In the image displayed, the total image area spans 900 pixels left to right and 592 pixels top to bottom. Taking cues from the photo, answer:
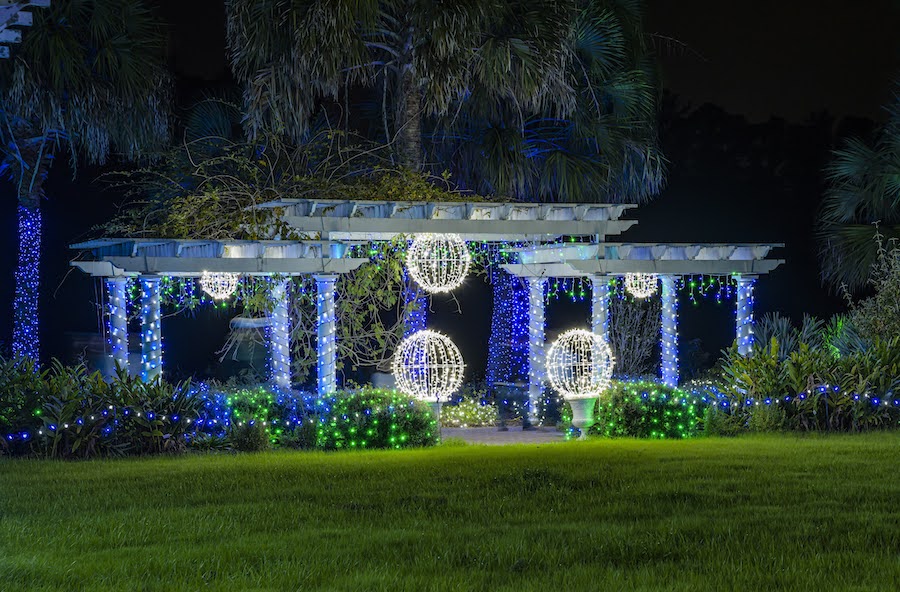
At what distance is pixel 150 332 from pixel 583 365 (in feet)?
17.2

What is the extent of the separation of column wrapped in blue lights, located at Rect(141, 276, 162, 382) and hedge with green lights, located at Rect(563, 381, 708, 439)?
5371 millimetres

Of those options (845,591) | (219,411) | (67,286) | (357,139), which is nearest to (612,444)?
(219,411)

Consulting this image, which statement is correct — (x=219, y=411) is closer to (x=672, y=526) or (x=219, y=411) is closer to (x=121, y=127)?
(x=121, y=127)

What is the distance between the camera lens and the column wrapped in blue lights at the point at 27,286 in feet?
58.0

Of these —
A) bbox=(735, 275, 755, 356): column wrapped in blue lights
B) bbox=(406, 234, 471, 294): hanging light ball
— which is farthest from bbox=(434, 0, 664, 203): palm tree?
bbox=(406, 234, 471, 294): hanging light ball

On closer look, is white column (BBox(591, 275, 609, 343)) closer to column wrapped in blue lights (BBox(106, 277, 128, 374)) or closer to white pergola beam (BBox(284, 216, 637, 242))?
white pergola beam (BBox(284, 216, 637, 242))

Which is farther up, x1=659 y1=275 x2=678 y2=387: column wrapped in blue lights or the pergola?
the pergola

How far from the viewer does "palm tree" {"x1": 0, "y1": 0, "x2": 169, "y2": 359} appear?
16.6m

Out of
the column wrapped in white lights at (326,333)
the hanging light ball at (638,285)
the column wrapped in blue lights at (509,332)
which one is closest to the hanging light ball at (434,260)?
the column wrapped in white lights at (326,333)

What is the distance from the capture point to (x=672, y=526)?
7.52 metres

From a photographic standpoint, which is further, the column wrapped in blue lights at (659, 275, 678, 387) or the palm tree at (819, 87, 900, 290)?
the palm tree at (819, 87, 900, 290)

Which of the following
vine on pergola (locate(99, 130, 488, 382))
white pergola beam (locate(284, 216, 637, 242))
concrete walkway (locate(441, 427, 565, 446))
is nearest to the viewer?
white pergola beam (locate(284, 216, 637, 242))

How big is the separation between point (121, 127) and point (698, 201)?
458 inches

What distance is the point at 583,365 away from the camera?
14.6 metres
